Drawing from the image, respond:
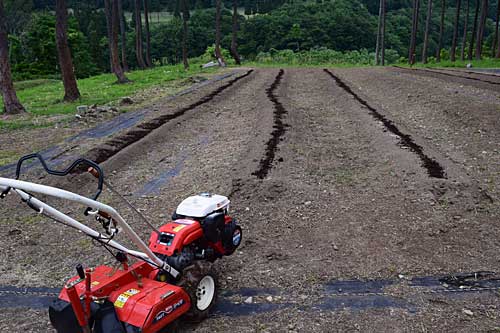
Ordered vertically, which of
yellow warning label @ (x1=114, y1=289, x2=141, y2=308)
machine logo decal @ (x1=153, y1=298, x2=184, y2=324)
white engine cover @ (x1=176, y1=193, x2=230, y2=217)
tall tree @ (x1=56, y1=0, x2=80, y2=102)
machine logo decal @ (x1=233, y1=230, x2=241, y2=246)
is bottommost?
machine logo decal @ (x1=153, y1=298, x2=184, y2=324)

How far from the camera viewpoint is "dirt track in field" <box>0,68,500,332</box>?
177 inches

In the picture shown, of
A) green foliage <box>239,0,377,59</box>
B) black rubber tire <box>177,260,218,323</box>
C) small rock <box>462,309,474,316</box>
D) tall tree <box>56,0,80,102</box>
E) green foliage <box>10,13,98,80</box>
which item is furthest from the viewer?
green foliage <box>239,0,377,59</box>

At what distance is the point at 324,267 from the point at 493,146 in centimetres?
623

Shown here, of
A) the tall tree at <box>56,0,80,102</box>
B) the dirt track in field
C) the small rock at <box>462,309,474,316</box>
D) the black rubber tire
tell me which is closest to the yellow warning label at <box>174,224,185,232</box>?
the black rubber tire

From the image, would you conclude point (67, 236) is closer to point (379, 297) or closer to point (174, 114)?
point (379, 297)

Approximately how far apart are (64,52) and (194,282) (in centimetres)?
1665

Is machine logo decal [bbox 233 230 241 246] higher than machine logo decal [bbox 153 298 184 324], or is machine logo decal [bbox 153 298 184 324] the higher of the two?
machine logo decal [bbox 233 230 241 246]

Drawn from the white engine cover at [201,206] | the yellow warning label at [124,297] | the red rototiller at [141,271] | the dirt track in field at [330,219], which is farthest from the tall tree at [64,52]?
the yellow warning label at [124,297]

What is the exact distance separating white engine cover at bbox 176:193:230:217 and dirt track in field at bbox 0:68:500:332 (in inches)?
33.5

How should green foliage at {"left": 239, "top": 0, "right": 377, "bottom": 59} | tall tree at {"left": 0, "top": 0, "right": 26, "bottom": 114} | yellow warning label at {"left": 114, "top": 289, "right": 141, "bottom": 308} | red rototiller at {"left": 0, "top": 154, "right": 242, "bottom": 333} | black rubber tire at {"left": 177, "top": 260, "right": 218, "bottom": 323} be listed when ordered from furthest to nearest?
1. green foliage at {"left": 239, "top": 0, "right": 377, "bottom": 59}
2. tall tree at {"left": 0, "top": 0, "right": 26, "bottom": 114}
3. black rubber tire at {"left": 177, "top": 260, "right": 218, "bottom": 323}
4. yellow warning label at {"left": 114, "top": 289, "right": 141, "bottom": 308}
5. red rototiller at {"left": 0, "top": 154, "right": 242, "bottom": 333}

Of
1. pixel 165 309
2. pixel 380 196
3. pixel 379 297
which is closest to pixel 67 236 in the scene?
pixel 165 309

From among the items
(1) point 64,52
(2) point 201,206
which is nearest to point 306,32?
(1) point 64,52

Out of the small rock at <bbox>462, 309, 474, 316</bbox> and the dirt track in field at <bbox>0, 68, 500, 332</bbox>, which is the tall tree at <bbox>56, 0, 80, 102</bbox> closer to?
the dirt track in field at <bbox>0, 68, 500, 332</bbox>

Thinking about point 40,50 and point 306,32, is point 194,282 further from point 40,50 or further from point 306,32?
point 306,32
